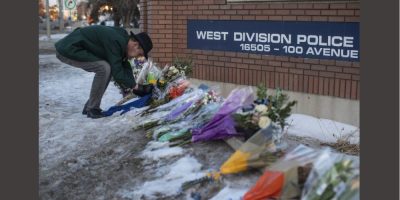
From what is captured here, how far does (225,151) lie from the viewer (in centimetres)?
455

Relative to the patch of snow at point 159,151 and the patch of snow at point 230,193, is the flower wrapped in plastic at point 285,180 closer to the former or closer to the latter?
the patch of snow at point 230,193

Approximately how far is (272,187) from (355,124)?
291cm

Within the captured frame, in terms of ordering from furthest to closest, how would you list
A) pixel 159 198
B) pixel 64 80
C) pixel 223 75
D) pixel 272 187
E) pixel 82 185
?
1. pixel 64 80
2. pixel 223 75
3. pixel 82 185
4. pixel 159 198
5. pixel 272 187

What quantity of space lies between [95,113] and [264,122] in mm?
3115

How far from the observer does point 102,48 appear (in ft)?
21.2

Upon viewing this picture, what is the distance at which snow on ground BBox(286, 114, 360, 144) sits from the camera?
19.0 feet

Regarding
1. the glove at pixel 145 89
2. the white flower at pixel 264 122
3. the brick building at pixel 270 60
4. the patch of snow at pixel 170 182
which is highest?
the brick building at pixel 270 60

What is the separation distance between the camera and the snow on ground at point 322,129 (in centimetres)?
580

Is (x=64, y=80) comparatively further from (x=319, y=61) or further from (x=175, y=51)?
(x=319, y=61)

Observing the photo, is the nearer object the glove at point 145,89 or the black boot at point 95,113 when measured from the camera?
the black boot at point 95,113

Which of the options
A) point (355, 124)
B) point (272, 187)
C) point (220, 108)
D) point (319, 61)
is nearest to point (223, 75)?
point (319, 61)

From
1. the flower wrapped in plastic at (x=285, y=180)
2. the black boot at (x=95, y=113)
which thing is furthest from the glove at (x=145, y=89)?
the flower wrapped in plastic at (x=285, y=180)

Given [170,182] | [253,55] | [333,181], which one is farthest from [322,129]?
[333,181]

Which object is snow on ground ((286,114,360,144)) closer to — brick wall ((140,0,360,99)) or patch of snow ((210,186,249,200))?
brick wall ((140,0,360,99))
